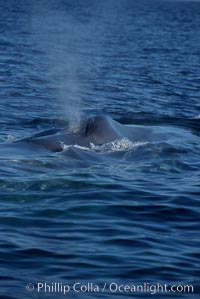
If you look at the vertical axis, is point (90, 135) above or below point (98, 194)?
above

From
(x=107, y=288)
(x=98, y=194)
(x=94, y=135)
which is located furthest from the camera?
(x=94, y=135)

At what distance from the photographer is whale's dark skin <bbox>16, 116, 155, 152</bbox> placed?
67.1 feet

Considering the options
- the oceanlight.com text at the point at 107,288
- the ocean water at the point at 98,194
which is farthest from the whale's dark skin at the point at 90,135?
the oceanlight.com text at the point at 107,288

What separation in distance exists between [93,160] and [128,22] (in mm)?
65185

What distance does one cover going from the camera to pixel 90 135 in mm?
20891

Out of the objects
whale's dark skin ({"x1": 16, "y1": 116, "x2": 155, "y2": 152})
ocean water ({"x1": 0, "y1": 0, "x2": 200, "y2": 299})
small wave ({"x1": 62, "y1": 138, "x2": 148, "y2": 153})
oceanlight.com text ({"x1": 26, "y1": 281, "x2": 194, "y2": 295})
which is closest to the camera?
oceanlight.com text ({"x1": 26, "y1": 281, "x2": 194, "y2": 295})

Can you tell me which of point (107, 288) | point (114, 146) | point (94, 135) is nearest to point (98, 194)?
point (114, 146)

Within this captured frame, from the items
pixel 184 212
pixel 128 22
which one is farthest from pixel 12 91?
pixel 128 22

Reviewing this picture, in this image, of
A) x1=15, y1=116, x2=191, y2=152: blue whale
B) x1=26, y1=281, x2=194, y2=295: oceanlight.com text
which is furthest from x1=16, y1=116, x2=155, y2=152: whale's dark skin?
x1=26, y1=281, x2=194, y2=295: oceanlight.com text

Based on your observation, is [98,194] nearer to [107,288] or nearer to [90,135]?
[90,135]

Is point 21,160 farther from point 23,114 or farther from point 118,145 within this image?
point 23,114

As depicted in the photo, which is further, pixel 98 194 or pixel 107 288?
pixel 98 194

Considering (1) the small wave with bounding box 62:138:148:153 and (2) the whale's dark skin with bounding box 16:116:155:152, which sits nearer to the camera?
(1) the small wave with bounding box 62:138:148:153

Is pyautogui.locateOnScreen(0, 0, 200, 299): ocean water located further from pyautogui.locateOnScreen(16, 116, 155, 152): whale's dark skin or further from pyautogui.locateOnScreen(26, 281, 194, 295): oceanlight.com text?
pyautogui.locateOnScreen(16, 116, 155, 152): whale's dark skin
